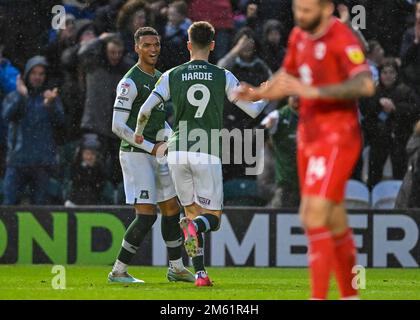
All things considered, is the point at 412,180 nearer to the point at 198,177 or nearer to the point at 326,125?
the point at 198,177

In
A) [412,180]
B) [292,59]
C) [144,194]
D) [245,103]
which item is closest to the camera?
[292,59]

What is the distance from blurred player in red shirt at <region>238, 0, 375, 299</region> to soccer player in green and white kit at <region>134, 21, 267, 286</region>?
267 centimetres

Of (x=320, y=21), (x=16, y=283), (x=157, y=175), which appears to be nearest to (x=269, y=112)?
(x=157, y=175)

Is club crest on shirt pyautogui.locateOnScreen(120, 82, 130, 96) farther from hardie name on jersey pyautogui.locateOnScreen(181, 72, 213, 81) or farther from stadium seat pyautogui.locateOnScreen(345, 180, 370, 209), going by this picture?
stadium seat pyautogui.locateOnScreen(345, 180, 370, 209)

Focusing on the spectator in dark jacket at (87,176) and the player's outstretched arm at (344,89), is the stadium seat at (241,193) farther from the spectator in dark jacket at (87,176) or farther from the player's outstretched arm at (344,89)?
the player's outstretched arm at (344,89)

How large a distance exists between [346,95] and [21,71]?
8.09 meters

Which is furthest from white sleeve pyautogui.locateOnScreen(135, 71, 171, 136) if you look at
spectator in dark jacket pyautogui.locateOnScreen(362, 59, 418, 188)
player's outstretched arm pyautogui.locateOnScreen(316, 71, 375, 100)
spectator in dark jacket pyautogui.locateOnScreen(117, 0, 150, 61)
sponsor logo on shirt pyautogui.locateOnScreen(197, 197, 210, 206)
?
spectator in dark jacket pyautogui.locateOnScreen(362, 59, 418, 188)

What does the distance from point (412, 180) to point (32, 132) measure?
467cm

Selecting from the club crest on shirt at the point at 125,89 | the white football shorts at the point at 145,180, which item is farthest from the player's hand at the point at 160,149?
the club crest on shirt at the point at 125,89

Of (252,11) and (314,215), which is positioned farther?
(252,11)

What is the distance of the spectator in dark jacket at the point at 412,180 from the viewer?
1377cm

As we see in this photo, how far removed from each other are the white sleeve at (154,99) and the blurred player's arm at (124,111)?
347mm

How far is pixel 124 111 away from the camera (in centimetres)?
1062

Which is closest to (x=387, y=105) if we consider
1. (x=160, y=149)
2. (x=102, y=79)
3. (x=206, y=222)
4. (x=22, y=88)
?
(x=102, y=79)
